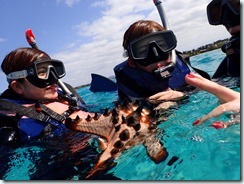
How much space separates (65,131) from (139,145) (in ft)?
5.08

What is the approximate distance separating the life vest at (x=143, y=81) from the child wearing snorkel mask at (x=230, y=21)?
736 mm

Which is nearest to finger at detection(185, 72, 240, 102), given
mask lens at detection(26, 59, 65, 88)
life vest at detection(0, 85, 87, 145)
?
life vest at detection(0, 85, 87, 145)

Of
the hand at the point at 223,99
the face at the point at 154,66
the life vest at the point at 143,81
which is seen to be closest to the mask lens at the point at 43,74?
the life vest at the point at 143,81

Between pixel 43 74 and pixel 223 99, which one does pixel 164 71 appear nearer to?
pixel 43 74

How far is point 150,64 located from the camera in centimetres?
383

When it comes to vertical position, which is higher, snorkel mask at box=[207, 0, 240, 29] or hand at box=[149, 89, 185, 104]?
snorkel mask at box=[207, 0, 240, 29]

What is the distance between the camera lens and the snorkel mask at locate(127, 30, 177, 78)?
365 cm

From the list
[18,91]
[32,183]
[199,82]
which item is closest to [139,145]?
[199,82]

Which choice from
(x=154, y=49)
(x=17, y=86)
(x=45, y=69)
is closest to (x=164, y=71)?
(x=154, y=49)

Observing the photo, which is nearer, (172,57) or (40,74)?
(40,74)

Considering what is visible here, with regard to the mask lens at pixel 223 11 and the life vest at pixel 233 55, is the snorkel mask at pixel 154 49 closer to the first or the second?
the mask lens at pixel 223 11

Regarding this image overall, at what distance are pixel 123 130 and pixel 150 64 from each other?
1872 mm

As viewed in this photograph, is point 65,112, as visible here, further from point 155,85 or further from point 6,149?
point 155,85

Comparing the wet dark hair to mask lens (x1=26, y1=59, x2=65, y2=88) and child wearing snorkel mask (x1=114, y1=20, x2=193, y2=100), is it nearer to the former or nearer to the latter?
child wearing snorkel mask (x1=114, y1=20, x2=193, y2=100)
